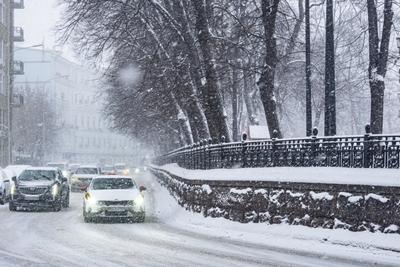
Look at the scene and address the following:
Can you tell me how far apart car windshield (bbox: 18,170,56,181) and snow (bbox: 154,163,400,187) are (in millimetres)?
8741

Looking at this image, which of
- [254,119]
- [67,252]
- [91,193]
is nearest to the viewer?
[67,252]

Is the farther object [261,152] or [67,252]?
[261,152]

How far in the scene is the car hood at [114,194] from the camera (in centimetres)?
2058

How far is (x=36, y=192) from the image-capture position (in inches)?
974

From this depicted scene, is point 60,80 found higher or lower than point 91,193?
higher

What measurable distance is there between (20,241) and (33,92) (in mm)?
72874

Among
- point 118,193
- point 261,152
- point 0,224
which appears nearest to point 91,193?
point 118,193

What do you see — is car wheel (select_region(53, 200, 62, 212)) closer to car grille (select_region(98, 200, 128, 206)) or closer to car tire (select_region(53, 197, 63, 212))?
car tire (select_region(53, 197, 63, 212))

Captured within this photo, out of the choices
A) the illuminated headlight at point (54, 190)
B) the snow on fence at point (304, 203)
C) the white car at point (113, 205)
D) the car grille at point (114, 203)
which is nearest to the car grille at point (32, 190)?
the illuminated headlight at point (54, 190)

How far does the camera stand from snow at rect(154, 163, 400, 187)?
1331 cm

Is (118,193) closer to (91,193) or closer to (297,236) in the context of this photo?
(91,193)

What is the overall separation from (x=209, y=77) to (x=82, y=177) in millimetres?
19777

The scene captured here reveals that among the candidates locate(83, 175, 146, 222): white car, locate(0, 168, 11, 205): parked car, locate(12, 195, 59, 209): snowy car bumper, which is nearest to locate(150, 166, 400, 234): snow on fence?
locate(83, 175, 146, 222): white car

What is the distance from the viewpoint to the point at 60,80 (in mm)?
109375
